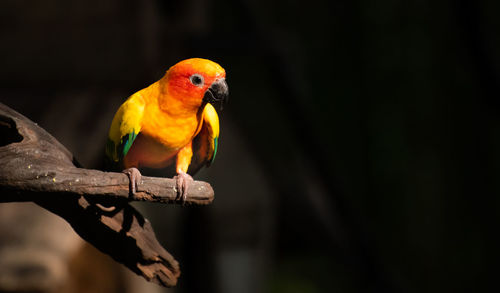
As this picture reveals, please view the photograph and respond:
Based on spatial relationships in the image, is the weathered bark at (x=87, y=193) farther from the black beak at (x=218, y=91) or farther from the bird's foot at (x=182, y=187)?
the black beak at (x=218, y=91)

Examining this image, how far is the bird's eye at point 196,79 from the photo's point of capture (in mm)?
797

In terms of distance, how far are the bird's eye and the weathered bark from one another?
0.56ft

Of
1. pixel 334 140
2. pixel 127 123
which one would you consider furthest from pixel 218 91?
pixel 334 140

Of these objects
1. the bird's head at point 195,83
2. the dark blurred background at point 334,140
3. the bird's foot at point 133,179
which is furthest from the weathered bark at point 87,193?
the dark blurred background at point 334,140

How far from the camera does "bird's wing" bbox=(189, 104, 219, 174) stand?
919 millimetres

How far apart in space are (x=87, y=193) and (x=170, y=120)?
0.55 feet

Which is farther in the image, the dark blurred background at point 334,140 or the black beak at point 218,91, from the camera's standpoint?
the dark blurred background at point 334,140

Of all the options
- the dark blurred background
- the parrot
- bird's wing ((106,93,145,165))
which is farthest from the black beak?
the dark blurred background

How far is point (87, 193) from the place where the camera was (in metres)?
0.80

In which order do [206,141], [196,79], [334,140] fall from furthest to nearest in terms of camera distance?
1. [334,140]
2. [206,141]
3. [196,79]

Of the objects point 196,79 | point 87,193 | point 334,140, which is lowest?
point 87,193

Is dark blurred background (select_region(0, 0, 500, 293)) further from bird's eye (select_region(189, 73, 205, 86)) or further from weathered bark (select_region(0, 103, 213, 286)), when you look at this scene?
bird's eye (select_region(189, 73, 205, 86))

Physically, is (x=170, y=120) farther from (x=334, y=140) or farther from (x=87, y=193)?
(x=334, y=140)

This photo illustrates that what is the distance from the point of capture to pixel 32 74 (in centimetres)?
183
